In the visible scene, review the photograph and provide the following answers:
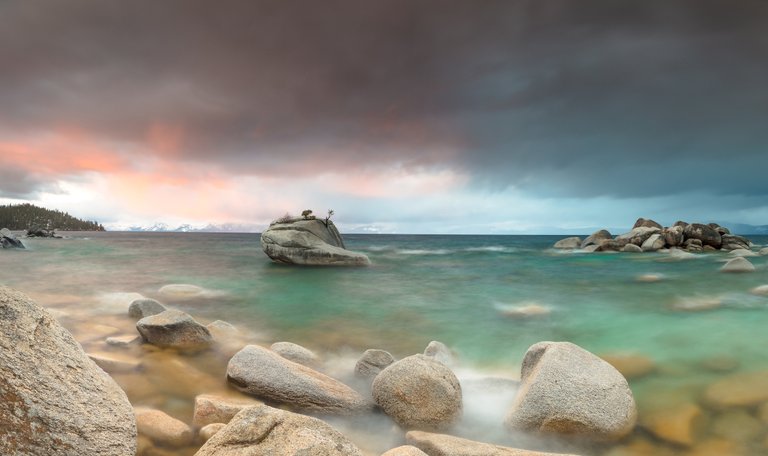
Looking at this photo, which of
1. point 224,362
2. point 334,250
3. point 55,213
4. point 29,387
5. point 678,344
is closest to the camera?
point 29,387

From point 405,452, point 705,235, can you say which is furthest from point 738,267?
point 405,452

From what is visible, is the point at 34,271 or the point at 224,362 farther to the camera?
the point at 34,271

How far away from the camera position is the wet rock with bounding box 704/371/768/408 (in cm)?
660

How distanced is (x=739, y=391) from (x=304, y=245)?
24.5m

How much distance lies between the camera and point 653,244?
44.5 metres

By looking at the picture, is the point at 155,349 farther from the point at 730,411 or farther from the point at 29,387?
the point at 730,411

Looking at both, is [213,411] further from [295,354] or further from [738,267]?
[738,267]

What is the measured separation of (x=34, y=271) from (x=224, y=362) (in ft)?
78.9

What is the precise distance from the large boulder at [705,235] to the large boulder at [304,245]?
4094 centimetres

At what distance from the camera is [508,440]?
5.38m

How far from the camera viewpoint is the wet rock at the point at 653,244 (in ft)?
146

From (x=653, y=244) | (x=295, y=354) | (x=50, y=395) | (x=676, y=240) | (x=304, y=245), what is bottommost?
(x=295, y=354)

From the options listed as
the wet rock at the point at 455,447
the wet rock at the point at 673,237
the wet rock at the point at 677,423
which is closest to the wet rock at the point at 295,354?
the wet rock at the point at 455,447

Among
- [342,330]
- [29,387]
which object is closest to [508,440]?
[29,387]
